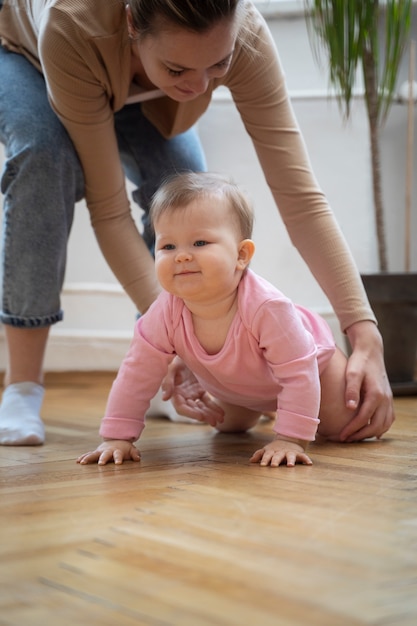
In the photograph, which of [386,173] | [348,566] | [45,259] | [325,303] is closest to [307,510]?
[348,566]

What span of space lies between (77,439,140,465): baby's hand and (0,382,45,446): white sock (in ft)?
0.58

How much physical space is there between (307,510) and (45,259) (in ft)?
2.28

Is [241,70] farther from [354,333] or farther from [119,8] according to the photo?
[354,333]

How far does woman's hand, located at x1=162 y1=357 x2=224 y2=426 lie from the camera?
1290 mm

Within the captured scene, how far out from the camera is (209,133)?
2.37 metres

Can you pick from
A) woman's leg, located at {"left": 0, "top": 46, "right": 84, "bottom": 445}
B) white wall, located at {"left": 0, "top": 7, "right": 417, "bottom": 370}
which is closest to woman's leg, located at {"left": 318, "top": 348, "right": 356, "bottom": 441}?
woman's leg, located at {"left": 0, "top": 46, "right": 84, "bottom": 445}

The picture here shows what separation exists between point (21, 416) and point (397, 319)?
0.99 m

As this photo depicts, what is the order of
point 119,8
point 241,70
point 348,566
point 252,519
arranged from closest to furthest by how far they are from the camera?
1. point 348,566
2. point 252,519
3. point 119,8
4. point 241,70

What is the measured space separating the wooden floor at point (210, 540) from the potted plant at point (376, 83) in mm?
823

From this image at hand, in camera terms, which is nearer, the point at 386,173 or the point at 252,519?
the point at 252,519

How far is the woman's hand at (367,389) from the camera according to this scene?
1226 mm

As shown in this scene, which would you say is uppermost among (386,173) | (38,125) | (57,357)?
(38,125)

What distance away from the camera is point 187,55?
1094mm

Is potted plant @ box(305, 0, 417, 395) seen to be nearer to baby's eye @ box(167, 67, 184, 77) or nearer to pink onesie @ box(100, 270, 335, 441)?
pink onesie @ box(100, 270, 335, 441)
